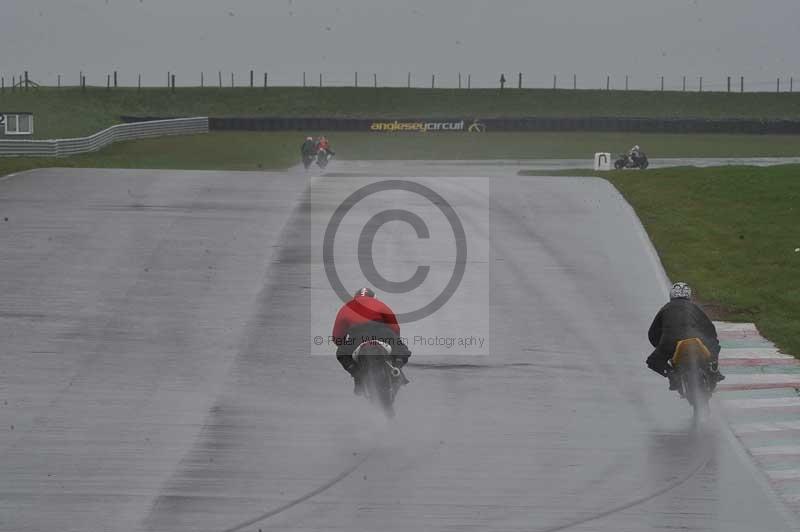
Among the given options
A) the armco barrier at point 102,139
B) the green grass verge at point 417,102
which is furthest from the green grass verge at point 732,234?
the green grass verge at point 417,102

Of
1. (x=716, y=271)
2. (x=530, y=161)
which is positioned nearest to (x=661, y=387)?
(x=716, y=271)

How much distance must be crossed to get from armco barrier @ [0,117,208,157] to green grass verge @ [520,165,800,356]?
23.7 metres

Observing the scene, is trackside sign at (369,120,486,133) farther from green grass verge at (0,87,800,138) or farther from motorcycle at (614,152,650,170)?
motorcycle at (614,152,650,170)

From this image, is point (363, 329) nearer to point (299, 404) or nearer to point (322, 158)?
point (299, 404)

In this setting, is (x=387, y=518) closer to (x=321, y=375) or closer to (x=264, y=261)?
(x=321, y=375)

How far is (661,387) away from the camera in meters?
16.9

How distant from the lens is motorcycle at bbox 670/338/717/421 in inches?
572

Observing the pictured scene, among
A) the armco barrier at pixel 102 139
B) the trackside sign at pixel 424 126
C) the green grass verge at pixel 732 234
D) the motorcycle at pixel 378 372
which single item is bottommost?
the trackside sign at pixel 424 126

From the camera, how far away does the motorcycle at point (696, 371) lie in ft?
47.7

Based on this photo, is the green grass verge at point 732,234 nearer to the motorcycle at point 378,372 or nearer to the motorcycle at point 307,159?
the motorcycle at point 378,372

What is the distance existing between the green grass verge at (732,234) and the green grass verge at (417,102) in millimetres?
56342

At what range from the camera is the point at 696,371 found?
14539 mm

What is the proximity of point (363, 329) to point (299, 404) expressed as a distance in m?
1.64

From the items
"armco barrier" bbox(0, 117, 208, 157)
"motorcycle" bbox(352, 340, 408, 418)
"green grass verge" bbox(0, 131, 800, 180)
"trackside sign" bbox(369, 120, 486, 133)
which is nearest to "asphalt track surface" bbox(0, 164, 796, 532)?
"motorcycle" bbox(352, 340, 408, 418)
